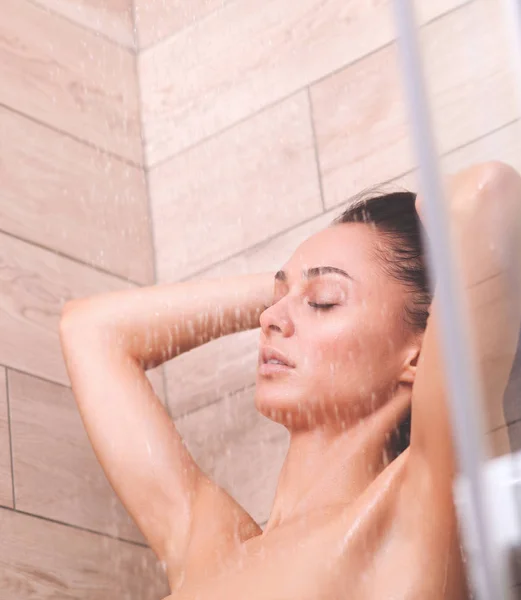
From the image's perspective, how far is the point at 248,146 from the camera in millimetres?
2135

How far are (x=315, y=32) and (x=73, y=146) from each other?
507 mm

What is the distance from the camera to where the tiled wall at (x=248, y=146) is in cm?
193

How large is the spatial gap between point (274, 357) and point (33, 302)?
2.16 ft

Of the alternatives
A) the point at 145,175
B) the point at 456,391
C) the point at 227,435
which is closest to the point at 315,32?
the point at 145,175

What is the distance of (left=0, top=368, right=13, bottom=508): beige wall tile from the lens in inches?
68.7

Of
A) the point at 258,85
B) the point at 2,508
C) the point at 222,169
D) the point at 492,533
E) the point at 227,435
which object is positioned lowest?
the point at 492,533

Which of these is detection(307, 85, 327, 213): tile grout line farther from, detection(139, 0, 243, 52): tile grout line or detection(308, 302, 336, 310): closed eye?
detection(308, 302, 336, 310): closed eye

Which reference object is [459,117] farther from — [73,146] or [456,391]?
[73,146]

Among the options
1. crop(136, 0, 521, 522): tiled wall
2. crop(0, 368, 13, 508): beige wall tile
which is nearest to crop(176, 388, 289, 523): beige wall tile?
crop(136, 0, 521, 522): tiled wall

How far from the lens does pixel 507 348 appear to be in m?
0.57

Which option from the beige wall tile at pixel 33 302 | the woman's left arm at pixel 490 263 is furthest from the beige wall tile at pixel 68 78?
the woman's left arm at pixel 490 263

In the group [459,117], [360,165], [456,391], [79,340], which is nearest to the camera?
[456,391]

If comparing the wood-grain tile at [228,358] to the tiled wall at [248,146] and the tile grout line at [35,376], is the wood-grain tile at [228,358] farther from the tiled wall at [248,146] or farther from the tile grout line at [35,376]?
the tile grout line at [35,376]

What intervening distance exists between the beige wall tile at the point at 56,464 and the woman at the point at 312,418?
0.68 ft
